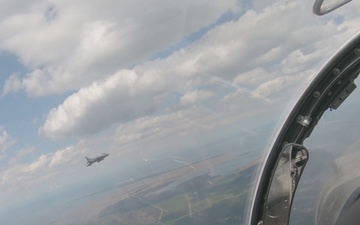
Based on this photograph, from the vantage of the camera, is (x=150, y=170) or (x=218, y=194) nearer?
(x=150, y=170)

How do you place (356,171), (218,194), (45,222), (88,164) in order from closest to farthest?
1. (88,164)
2. (45,222)
3. (218,194)
4. (356,171)

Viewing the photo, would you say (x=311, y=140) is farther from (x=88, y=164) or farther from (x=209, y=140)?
(x=88, y=164)

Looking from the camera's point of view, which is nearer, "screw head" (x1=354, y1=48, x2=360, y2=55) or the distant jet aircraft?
the distant jet aircraft

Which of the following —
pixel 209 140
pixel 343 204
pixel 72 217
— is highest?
pixel 209 140

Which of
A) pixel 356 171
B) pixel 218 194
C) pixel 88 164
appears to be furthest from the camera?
pixel 356 171

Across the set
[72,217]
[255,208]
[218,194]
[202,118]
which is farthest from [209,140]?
[72,217]

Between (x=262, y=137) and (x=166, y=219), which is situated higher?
(x=262, y=137)

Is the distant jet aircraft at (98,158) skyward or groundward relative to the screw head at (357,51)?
groundward

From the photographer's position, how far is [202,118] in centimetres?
294

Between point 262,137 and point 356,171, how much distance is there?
2.38ft

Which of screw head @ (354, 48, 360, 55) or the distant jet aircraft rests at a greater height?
screw head @ (354, 48, 360, 55)

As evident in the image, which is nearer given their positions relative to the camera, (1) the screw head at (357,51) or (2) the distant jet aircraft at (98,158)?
(2) the distant jet aircraft at (98,158)

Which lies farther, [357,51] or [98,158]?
[357,51]

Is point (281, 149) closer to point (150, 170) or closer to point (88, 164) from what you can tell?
point (150, 170)
